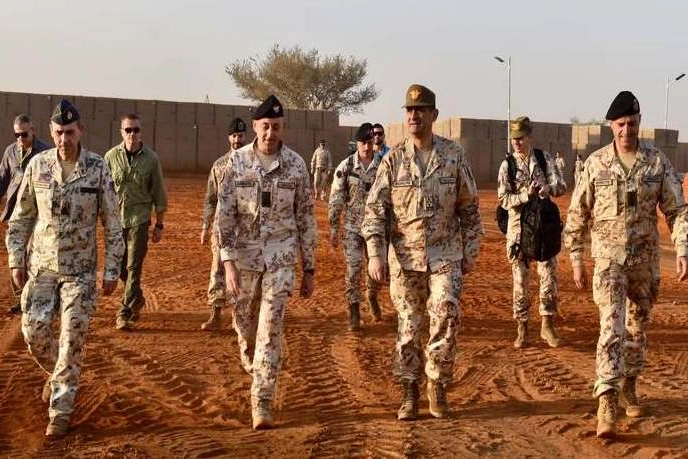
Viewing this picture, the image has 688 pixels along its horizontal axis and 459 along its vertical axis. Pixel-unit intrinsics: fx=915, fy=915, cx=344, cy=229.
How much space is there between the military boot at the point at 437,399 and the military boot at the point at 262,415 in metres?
1.06

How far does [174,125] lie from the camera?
34219mm

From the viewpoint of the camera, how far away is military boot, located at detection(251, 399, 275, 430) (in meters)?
5.75

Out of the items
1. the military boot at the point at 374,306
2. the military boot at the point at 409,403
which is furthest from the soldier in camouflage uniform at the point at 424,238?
the military boot at the point at 374,306

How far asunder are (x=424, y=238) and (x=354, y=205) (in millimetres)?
3399

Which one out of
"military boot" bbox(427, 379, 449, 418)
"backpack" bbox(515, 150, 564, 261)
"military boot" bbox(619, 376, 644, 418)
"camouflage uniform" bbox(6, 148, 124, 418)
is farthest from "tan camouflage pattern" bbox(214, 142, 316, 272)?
"backpack" bbox(515, 150, 564, 261)

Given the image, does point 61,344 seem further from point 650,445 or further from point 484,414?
point 650,445

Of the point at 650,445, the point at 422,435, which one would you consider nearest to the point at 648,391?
the point at 650,445

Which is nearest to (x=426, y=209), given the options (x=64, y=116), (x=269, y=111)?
(x=269, y=111)

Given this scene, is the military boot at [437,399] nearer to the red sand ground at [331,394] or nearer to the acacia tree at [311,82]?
the red sand ground at [331,394]

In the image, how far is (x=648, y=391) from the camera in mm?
6770

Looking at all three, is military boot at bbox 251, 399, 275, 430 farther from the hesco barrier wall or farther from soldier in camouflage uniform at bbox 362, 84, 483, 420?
the hesco barrier wall

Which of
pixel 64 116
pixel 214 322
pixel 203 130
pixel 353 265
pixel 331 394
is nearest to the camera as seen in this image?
pixel 64 116

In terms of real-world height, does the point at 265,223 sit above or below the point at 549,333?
above

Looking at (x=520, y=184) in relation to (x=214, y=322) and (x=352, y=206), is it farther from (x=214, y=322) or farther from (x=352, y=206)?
(x=214, y=322)
